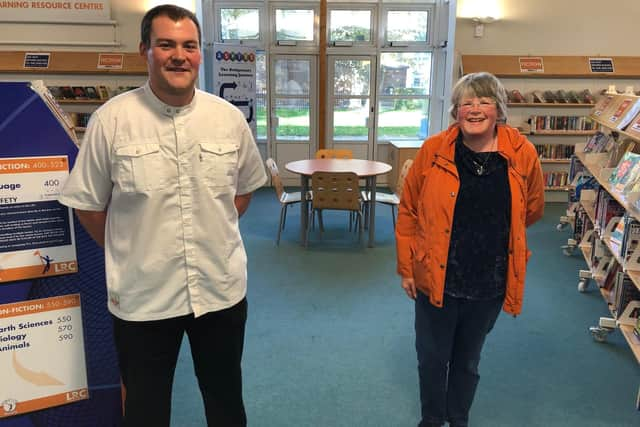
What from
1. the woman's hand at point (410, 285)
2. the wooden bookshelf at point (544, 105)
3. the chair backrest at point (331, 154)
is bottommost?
the woman's hand at point (410, 285)

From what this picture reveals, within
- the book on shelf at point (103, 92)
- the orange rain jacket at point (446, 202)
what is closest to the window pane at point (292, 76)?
the book on shelf at point (103, 92)

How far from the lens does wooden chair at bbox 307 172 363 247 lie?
183 inches

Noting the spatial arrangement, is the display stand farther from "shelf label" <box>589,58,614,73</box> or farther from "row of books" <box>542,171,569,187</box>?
"shelf label" <box>589,58,614,73</box>

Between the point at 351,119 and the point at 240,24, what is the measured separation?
2.15 meters

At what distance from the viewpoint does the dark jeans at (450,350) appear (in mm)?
1964

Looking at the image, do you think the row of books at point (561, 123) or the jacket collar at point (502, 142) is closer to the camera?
the jacket collar at point (502, 142)

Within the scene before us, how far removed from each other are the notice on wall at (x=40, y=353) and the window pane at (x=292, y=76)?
624cm

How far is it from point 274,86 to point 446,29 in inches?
103

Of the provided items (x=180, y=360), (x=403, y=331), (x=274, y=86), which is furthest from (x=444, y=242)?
(x=274, y=86)

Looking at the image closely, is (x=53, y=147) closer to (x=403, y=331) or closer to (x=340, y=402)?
(x=340, y=402)

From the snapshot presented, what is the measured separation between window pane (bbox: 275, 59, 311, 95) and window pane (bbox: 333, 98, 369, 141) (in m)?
0.56

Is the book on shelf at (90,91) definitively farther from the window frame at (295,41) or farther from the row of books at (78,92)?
the window frame at (295,41)

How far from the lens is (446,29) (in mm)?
7441

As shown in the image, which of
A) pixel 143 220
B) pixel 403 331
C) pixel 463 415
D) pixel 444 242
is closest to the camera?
pixel 143 220
